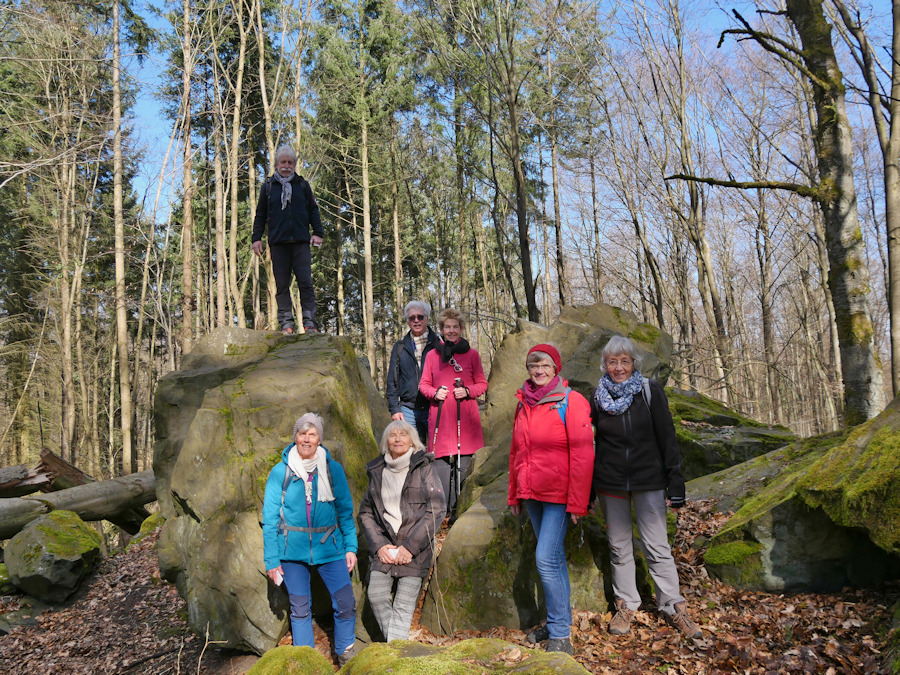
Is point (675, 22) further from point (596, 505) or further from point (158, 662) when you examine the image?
point (158, 662)

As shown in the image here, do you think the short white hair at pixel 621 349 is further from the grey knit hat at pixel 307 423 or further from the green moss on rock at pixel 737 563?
the grey knit hat at pixel 307 423

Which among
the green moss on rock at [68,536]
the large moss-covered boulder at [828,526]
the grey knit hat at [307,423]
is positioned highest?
the grey knit hat at [307,423]

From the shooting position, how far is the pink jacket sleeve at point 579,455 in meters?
3.80

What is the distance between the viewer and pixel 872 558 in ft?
12.5

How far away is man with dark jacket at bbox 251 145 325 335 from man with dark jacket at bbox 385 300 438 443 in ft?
5.35

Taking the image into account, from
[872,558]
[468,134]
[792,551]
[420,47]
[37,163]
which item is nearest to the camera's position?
[872,558]

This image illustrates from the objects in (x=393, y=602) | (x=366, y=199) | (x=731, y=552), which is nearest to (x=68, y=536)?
(x=393, y=602)

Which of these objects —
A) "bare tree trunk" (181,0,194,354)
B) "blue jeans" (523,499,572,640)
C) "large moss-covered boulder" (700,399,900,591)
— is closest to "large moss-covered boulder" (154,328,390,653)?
"blue jeans" (523,499,572,640)

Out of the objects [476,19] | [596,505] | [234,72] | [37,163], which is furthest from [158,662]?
[234,72]

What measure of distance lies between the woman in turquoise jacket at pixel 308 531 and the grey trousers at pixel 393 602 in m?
0.29

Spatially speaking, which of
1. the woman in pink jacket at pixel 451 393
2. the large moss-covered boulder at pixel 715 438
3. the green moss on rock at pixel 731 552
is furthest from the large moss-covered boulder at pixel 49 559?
the large moss-covered boulder at pixel 715 438

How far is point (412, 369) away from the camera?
567cm

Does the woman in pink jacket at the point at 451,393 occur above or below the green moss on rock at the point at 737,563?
above

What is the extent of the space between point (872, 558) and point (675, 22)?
1157cm
